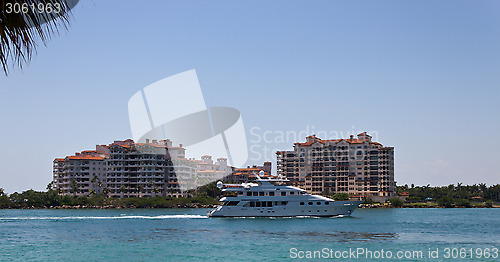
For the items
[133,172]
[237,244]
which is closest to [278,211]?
[237,244]

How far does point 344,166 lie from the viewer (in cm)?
14188

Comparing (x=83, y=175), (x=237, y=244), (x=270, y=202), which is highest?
(x=83, y=175)

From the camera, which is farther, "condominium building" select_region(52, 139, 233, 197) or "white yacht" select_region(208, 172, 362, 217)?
"condominium building" select_region(52, 139, 233, 197)

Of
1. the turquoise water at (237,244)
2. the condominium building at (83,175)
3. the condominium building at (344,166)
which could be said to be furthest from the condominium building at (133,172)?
the turquoise water at (237,244)

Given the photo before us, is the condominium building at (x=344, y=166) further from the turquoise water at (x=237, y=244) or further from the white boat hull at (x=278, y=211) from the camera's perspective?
the turquoise water at (x=237, y=244)

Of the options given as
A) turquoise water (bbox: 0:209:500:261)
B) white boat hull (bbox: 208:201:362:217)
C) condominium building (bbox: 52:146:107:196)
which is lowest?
turquoise water (bbox: 0:209:500:261)

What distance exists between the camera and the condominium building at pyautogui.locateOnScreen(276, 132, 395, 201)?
5448 inches

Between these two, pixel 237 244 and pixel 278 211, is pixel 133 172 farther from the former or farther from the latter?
pixel 237 244

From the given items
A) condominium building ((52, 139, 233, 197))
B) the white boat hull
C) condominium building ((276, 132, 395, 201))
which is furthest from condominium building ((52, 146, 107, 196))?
the white boat hull

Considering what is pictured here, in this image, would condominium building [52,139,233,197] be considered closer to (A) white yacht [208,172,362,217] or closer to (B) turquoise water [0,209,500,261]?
(A) white yacht [208,172,362,217]

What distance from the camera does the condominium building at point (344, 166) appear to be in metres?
138

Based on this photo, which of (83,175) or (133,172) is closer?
(133,172)

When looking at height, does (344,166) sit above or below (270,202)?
above

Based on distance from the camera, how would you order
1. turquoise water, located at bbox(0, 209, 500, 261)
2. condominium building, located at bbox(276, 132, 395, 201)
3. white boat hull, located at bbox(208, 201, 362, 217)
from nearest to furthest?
1. turquoise water, located at bbox(0, 209, 500, 261)
2. white boat hull, located at bbox(208, 201, 362, 217)
3. condominium building, located at bbox(276, 132, 395, 201)
